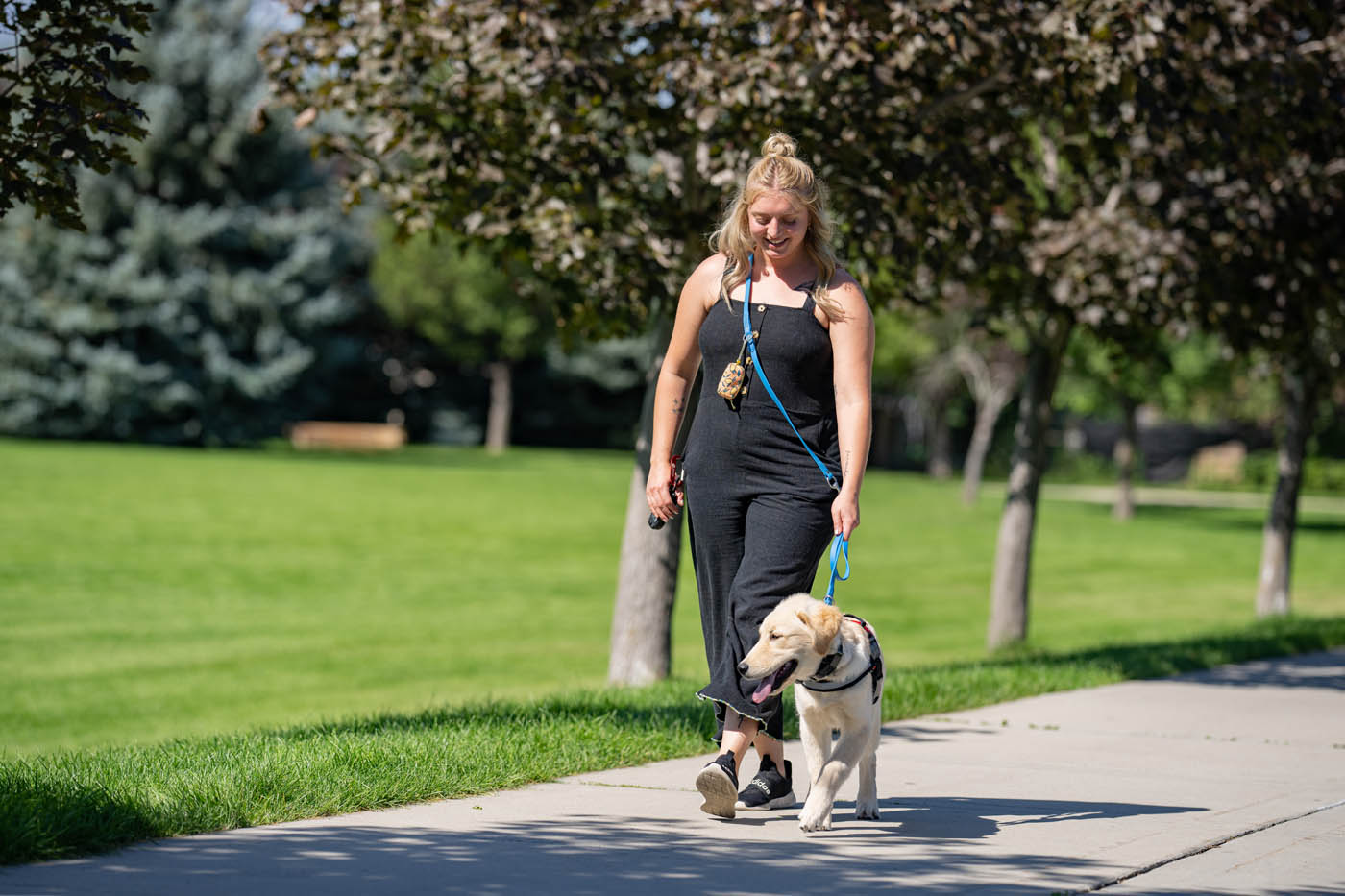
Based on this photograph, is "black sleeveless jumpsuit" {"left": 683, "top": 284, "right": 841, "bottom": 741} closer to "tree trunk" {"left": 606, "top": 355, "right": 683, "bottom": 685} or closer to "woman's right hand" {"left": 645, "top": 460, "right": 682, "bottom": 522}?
"woman's right hand" {"left": 645, "top": 460, "right": 682, "bottom": 522}

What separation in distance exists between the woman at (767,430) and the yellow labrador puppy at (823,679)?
0.76 feet

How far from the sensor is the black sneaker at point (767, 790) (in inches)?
221

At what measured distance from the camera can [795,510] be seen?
5363mm

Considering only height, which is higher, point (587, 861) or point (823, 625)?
point (823, 625)

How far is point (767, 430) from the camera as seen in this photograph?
541 cm

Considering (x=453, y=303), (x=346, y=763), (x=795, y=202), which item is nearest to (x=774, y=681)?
(x=795, y=202)

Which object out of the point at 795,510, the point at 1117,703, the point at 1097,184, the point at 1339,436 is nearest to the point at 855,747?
the point at 795,510

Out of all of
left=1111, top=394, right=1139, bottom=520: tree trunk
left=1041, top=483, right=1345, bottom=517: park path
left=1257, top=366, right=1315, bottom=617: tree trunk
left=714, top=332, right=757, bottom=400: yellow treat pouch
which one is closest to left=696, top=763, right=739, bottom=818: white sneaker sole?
left=714, top=332, right=757, bottom=400: yellow treat pouch

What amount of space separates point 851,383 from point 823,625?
0.85 m

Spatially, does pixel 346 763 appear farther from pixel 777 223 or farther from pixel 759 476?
pixel 777 223

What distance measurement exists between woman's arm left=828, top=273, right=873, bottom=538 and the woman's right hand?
22.0 inches

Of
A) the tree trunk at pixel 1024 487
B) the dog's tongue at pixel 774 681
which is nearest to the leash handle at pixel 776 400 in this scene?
the dog's tongue at pixel 774 681

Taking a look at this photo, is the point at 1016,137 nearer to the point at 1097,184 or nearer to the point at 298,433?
the point at 1097,184

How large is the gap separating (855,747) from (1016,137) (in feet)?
23.2
